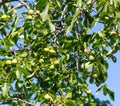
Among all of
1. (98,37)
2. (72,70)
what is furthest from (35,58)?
(98,37)

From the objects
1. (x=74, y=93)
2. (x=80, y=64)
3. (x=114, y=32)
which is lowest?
(x=74, y=93)

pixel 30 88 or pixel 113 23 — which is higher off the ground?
pixel 113 23

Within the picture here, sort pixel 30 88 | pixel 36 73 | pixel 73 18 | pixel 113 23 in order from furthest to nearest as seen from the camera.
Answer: pixel 30 88, pixel 36 73, pixel 113 23, pixel 73 18

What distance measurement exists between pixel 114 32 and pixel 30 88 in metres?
1.69

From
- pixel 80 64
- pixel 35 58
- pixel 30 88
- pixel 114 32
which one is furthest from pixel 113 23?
pixel 30 88

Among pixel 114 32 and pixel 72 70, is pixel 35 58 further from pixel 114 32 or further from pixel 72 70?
pixel 114 32

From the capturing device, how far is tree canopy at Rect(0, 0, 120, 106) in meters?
4.98

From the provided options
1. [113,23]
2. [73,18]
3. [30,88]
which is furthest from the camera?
[30,88]

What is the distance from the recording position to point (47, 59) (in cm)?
573

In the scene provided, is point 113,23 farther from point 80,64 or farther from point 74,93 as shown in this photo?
point 74,93

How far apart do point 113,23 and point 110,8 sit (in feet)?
0.94

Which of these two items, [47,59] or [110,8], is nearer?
[110,8]

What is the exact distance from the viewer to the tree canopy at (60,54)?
4.98 meters

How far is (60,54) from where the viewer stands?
5762 millimetres
